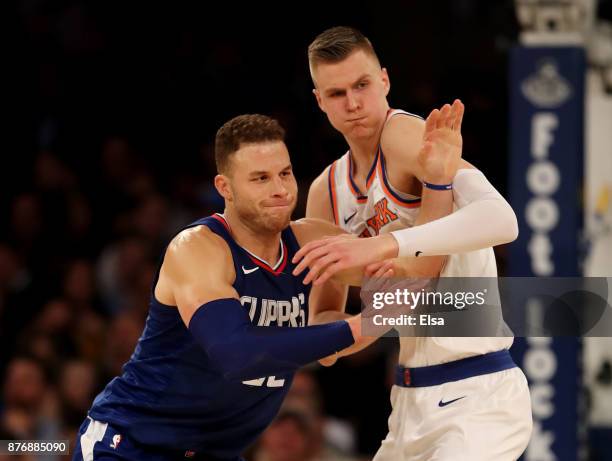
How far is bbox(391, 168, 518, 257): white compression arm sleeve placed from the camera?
3.70m

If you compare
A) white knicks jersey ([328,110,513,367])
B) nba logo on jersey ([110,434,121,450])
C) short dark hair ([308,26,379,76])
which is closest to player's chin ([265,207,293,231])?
white knicks jersey ([328,110,513,367])

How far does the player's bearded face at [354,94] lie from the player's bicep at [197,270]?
2.04 feet

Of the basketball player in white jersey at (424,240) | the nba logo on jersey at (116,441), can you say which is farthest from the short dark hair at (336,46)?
the nba logo on jersey at (116,441)

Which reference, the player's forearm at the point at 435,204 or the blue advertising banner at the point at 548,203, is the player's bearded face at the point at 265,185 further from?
the blue advertising banner at the point at 548,203

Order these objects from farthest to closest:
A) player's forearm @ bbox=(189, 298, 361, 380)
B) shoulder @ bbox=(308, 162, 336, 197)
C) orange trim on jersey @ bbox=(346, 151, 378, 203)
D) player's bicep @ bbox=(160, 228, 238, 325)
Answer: shoulder @ bbox=(308, 162, 336, 197) → orange trim on jersey @ bbox=(346, 151, 378, 203) → player's bicep @ bbox=(160, 228, 238, 325) → player's forearm @ bbox=(189, 298, 361, 380)

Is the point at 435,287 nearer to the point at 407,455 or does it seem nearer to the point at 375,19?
the point at 407,455

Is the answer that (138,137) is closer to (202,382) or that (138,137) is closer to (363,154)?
(363,154)

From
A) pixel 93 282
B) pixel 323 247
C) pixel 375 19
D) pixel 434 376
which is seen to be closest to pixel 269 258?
pixel 323 247

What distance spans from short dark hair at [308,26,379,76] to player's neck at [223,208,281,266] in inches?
24.8

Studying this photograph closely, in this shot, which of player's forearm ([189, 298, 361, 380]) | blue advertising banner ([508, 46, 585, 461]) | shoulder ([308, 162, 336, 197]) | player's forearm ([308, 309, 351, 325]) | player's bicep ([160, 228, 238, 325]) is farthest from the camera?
blue advertising banner ([508, 46, 585, 461])

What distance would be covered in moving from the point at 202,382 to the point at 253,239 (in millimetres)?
538

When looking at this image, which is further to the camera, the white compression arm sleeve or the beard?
the beard

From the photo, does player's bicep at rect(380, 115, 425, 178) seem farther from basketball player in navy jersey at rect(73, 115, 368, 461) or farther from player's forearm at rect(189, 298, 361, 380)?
player's forearm at rect(189, 298, 361, 380)

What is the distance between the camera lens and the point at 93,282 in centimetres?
827
